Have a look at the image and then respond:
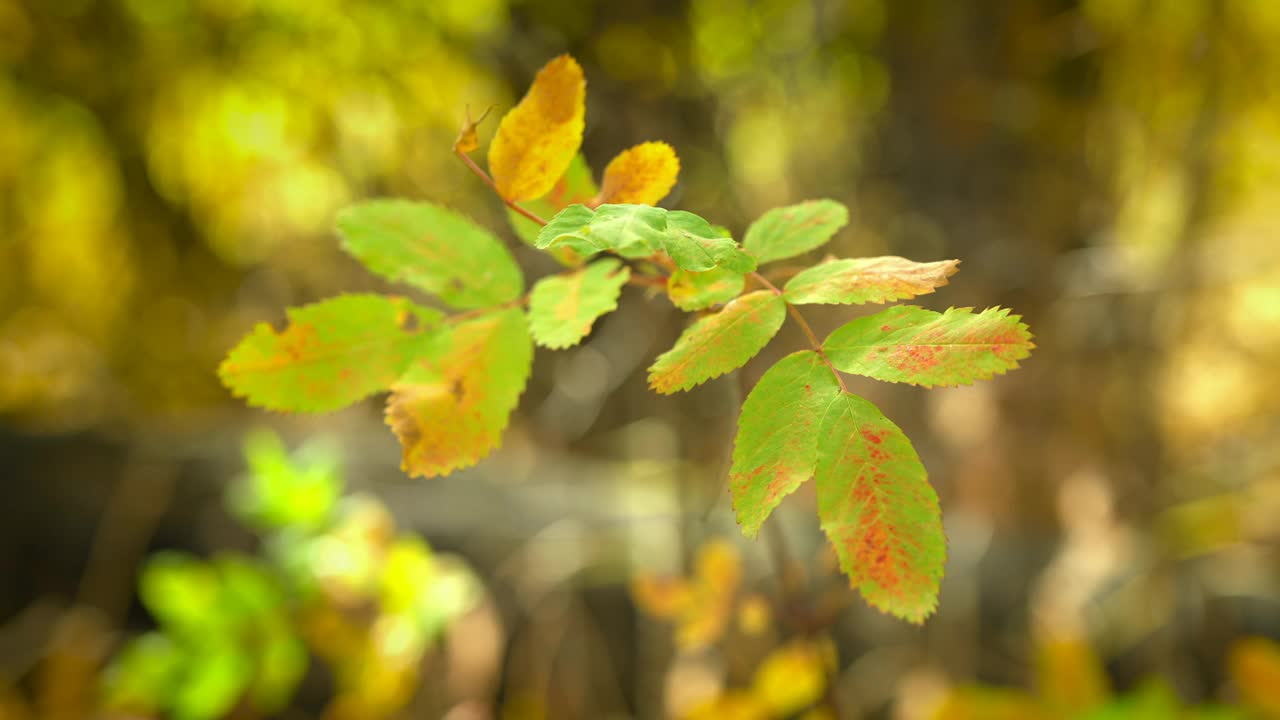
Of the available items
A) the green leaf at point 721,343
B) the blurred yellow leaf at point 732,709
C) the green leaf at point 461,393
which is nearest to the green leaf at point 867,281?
the green leaf at point 721,343

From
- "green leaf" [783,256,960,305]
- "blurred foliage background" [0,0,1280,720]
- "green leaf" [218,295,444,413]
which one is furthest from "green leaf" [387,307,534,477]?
"blurred foliage background" [0,0,1280,720]

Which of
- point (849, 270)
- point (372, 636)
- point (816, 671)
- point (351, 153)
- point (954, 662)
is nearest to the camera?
point (849, 270)

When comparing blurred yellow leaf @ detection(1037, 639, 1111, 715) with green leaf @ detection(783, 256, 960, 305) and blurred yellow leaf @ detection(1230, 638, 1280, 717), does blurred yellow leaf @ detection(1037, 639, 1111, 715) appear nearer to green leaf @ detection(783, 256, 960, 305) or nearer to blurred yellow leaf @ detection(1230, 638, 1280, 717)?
blurred yellow leaf @ detection(1230, 638, 1280, 717)

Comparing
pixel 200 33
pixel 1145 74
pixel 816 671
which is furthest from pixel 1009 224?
pixel 200 33

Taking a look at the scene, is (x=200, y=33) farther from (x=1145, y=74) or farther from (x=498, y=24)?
(x=1145, y=74)

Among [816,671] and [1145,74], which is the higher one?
[1145,74]

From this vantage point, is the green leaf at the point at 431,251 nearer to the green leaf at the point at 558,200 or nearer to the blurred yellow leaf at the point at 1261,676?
the green leaf at the point at 558,200
